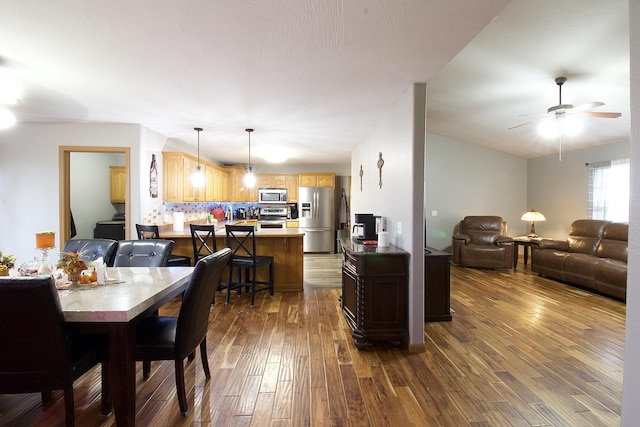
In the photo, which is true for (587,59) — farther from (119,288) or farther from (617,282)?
(119,288)

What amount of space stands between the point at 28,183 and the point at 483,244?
7.44m

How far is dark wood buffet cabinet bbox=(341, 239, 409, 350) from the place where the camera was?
106 inches

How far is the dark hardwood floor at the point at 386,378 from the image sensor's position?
1.80 metres

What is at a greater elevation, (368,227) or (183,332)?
(368,227)

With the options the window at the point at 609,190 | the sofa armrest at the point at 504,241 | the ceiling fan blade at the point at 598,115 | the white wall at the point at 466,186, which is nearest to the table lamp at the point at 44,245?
the ceiling fan blade at the point at 598,115

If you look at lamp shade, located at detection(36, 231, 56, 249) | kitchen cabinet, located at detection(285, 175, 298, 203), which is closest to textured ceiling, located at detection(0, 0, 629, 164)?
lamp shade, located at detection(36, 231, 56, 249)

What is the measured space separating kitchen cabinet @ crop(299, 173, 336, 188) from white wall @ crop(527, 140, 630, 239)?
4.57m

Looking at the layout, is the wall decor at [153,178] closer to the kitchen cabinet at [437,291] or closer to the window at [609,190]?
the kitchen cabinet at [437,291]

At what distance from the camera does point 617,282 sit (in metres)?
3.83

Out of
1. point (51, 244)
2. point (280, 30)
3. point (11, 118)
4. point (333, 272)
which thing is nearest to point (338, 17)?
point (280, 30)

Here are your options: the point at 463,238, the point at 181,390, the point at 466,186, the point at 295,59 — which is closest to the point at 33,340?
the point at 181,390

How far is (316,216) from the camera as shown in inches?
289

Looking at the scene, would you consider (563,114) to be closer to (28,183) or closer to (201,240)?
(201,240)

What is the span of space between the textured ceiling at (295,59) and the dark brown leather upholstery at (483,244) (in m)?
2.46
